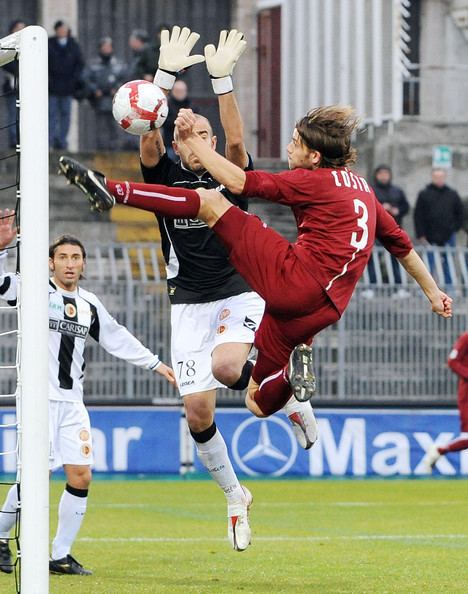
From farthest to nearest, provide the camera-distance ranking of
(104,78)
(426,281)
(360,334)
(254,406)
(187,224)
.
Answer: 1. (104,78)
2. (360,334)
3. (187,224)
4. (426,281)
5. (254,406)

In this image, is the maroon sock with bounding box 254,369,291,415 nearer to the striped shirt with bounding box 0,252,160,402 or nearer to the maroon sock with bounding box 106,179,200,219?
the maroon sock with bounding box 106,179,200,219

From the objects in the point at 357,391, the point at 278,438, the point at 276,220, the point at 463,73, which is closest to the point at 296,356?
the point at 278,438

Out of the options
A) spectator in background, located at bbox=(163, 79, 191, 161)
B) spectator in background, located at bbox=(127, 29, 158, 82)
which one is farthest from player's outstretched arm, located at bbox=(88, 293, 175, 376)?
spectator in background, located at bbox=(127, 29, 158, 82)

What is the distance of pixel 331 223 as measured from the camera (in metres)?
8.89

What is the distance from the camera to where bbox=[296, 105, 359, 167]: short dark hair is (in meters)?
8.91

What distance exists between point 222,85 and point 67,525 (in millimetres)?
3139

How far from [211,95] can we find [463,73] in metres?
5.23

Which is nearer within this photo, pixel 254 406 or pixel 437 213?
pixel 254 406

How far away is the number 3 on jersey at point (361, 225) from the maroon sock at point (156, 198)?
1000 millimetres

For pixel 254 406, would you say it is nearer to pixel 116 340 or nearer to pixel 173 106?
pixel 116 340

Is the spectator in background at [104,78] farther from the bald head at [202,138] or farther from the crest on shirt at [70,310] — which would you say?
the bald head at [202,138]

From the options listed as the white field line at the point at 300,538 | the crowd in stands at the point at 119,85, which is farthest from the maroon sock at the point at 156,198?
the crowd in stands at the point at 119,85

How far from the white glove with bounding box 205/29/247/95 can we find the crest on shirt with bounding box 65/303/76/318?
220 cm

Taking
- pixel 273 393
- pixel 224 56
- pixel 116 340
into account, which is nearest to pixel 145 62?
pixel 116 340
